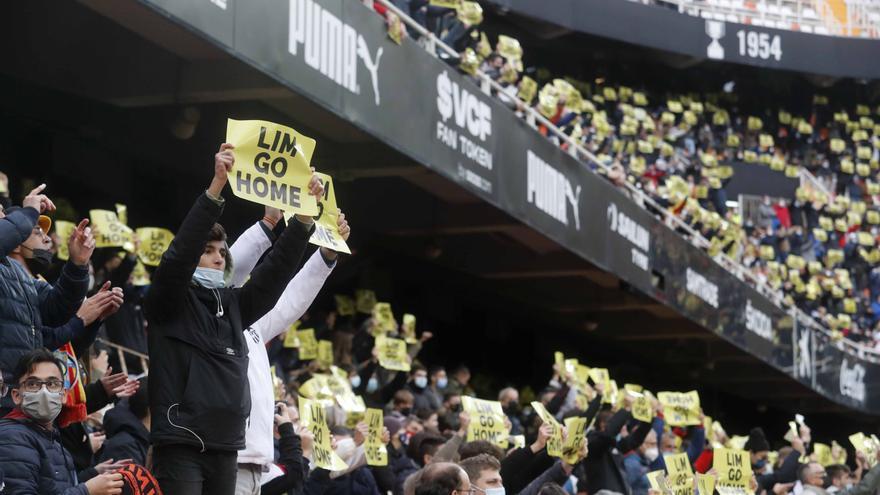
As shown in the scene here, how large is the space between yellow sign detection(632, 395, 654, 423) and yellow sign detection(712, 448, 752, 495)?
3.54 ft

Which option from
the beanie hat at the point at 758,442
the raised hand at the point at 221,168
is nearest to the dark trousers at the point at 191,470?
the raised hand at the point at 221,168

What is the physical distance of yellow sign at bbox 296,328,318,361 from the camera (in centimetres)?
1153

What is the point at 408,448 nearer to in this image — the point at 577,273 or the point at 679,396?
the point at 679,396

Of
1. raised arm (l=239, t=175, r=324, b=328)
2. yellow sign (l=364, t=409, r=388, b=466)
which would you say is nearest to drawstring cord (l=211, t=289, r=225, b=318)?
raised arm (l=239, t=175, r=324, b=328)

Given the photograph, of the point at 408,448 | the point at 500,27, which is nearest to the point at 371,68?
the point at 408,448

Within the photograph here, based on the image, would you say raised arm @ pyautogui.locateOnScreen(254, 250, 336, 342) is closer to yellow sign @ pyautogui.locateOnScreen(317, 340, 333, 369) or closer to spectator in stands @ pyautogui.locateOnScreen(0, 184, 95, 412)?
spectator in stands @ pyautogui.locateOnScreen(0, 184, 95, 412)

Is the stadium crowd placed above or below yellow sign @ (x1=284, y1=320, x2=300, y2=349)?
above

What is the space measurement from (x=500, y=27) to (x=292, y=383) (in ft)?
52.4

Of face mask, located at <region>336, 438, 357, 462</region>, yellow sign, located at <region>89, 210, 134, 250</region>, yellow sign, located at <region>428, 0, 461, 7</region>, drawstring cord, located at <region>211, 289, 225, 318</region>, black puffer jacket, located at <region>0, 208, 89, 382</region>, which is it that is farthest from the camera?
yellow sign, located at <region>428, 0, 461, 7</region>

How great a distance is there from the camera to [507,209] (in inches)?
546

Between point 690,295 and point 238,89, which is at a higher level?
point 238,89

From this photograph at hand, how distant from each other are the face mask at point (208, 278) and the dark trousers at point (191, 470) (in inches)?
24.4

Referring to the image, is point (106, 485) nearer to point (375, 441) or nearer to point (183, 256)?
point (183, 256)

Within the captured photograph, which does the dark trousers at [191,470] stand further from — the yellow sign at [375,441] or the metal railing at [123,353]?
the metal railing at [123,353]
